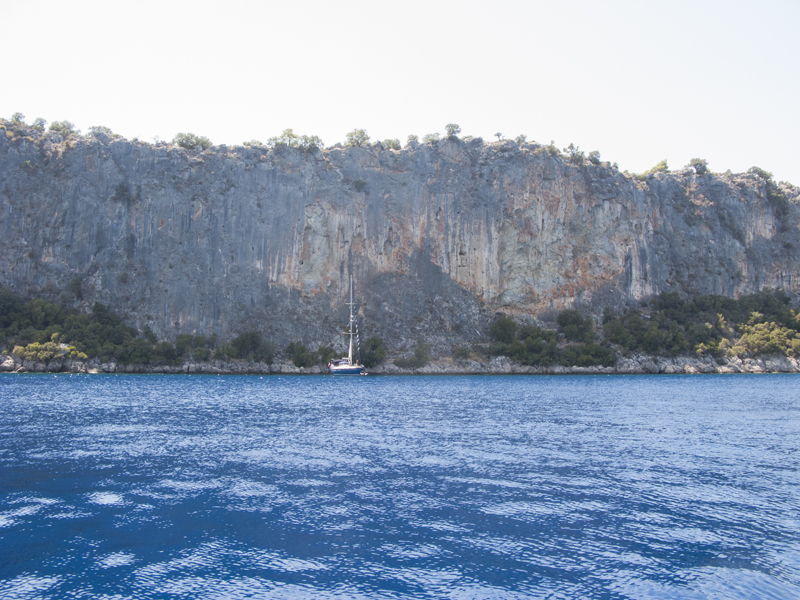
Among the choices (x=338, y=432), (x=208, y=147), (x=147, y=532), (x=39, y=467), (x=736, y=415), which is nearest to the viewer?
(x=147, y=532)

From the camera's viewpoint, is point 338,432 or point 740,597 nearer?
point 740,597

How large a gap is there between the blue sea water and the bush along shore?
4449 centimetres

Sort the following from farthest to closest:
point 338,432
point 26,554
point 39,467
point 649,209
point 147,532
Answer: point 649,209
point 338,432
point 39,467
point 147,532
point 26,554

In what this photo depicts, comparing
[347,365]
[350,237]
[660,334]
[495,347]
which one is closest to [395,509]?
[347,365]

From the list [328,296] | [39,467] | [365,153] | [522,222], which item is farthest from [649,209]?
[39,467]

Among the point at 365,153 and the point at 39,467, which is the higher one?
the point at 365,153

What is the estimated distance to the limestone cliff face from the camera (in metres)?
79.0

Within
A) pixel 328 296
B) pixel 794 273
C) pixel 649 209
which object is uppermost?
pixel 649 209

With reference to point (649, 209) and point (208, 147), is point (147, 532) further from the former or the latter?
point (649, 209)

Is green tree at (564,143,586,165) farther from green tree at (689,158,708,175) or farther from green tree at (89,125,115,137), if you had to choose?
green tree at (89,125,115,137)

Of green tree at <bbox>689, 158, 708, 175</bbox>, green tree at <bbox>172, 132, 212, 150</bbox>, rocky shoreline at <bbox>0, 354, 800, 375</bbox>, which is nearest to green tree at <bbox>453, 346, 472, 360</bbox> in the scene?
rocky shoreline at <bbox>0, 354, 800, 375</bbox>

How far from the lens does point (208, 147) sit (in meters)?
86.9

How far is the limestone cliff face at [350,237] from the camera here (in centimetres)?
7900

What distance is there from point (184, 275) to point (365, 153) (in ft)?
101
